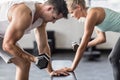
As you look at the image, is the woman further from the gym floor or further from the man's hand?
the gym floor

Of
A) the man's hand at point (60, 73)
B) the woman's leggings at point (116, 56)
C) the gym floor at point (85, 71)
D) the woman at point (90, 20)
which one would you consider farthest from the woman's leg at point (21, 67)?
the gym floor at point (85, 71)

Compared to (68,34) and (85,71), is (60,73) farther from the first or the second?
(68,34)

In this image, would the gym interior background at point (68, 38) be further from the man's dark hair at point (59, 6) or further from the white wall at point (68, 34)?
the man's dark hair at point (59, 6)

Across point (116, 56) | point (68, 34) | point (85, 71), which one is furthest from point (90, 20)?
point (68, 34)

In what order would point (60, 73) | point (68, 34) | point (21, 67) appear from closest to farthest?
point (60, 73)
point (21, 67)
point (68, 34)

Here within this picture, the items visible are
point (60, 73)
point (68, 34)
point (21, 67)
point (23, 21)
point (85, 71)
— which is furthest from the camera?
point (68, 34)

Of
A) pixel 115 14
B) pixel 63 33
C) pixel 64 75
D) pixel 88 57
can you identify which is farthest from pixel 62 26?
pixel 64 75

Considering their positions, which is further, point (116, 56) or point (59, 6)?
point (116, 56)

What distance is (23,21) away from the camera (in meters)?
2.03

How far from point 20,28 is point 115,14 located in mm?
978

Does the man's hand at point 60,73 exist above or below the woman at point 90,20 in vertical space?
below

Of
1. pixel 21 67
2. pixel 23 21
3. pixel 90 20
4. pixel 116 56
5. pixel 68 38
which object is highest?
pixel 23 21

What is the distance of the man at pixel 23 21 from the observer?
2.05 m

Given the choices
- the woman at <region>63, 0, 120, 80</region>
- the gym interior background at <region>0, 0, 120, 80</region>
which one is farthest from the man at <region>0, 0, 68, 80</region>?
the gym interior background at <region>0, 0, 120, 80</region>
